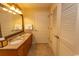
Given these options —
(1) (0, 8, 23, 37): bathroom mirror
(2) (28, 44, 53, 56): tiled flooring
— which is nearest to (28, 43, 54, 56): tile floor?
(2) (28, 44, 53, 56): tiled flooring

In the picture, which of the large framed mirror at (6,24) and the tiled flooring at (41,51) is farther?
the tiled flooring at (41,51)

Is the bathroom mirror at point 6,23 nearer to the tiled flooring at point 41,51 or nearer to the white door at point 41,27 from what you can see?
the tiled flooring at point 41,51

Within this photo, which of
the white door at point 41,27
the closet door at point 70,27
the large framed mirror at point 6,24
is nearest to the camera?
the closet door at point 70,27

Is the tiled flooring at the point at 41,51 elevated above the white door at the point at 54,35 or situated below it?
below

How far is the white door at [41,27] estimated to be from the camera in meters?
4.57

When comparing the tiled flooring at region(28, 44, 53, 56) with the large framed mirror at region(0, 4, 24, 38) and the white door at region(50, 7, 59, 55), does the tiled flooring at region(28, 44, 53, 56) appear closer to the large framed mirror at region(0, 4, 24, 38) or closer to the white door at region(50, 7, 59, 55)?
the white door at region(50, 7, 59, 55)

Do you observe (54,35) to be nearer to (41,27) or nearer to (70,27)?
(41,27)

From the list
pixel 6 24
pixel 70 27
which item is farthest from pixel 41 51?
pixel 70 27

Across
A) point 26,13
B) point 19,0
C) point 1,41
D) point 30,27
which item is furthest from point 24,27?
point 19,0

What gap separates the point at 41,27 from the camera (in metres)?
4.79

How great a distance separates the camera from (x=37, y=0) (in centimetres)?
70

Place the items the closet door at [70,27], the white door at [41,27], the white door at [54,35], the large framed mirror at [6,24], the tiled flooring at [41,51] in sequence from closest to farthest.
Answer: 1. the closet door at [70,27]
2. the large framed mirror at [6,24]
3. the white door at [54,35]
4. the tiled flooring at [41,51]
5. the white door at [41,27]

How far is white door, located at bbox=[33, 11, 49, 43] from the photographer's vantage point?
4566 mm

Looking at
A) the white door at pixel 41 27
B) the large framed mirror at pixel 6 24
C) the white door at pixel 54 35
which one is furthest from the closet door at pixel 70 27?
the white door at pixel 41 27
